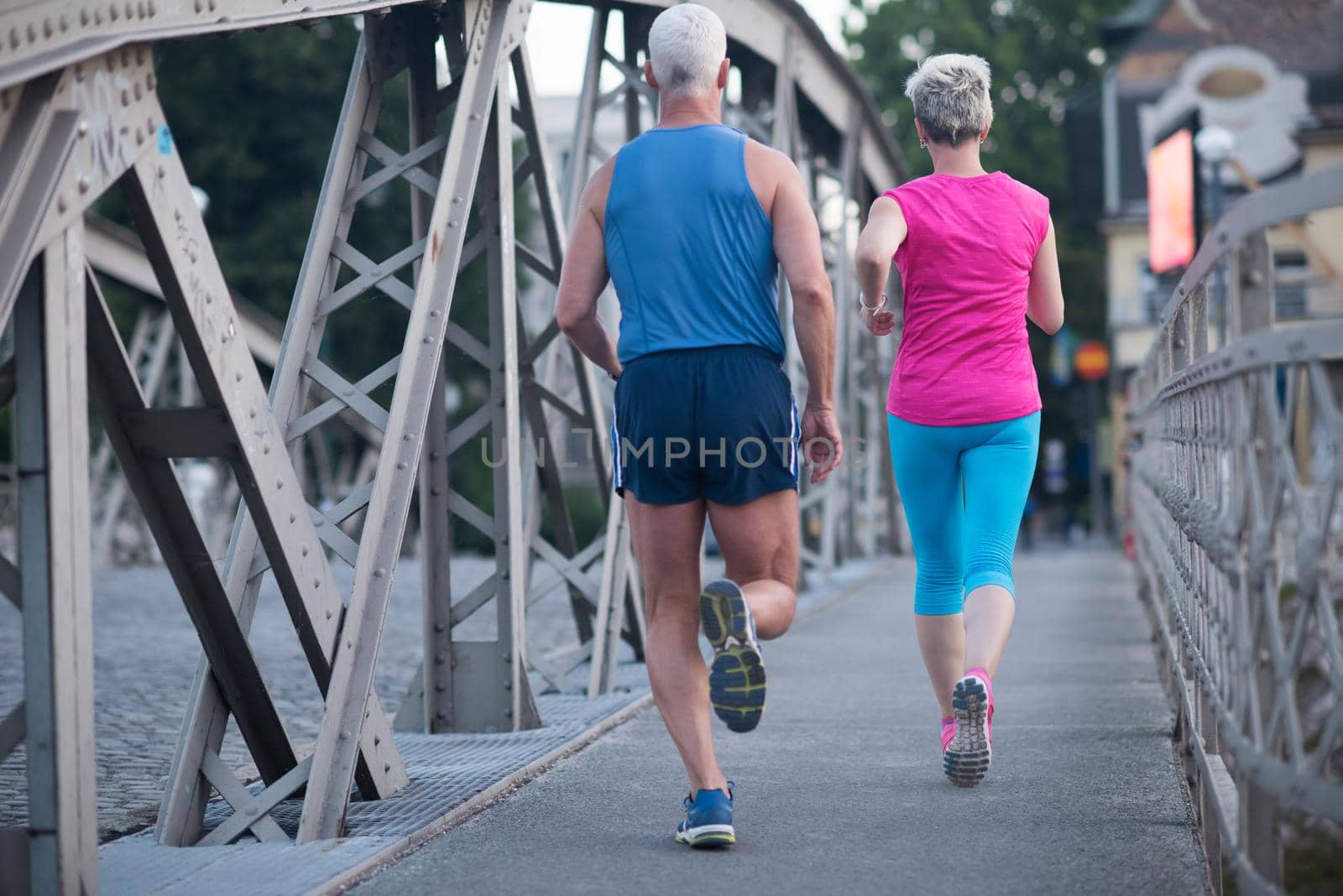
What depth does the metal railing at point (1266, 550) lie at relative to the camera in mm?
2740

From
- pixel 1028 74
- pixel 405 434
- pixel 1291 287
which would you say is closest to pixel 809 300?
pixel 405 434

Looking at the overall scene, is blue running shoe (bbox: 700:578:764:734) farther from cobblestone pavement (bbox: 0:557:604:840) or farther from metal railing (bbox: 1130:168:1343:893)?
cobblestone pavement (bbox: 0:557:604:840)

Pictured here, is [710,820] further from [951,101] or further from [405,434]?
[951,101]

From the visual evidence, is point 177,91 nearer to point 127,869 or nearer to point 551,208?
point 551,208

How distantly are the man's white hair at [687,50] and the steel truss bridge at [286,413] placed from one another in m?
0.86

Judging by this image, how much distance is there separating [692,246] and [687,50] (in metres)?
0.47

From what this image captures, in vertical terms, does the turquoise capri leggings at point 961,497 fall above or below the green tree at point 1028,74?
below

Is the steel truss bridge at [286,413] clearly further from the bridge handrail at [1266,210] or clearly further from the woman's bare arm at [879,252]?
the bridge handrail at [1266,210]

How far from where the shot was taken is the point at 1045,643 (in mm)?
9297

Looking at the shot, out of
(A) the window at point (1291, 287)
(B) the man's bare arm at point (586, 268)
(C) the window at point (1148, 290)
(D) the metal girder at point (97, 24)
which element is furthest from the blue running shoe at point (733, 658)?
(C) the window at point (1148, 290)

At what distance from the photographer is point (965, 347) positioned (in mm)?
4840

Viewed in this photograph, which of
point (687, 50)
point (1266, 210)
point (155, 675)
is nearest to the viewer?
point (1266, 210)

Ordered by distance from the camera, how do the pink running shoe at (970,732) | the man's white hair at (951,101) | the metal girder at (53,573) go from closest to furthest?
1. the metal girder at (53,573)
2. the pink running shoe at (970,732)
3. the man's white hair at (951,101)

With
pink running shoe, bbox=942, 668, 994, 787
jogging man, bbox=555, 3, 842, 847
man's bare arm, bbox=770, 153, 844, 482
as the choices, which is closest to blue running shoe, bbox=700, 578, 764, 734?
jogging man, bbox=555, 3, 842, 847
